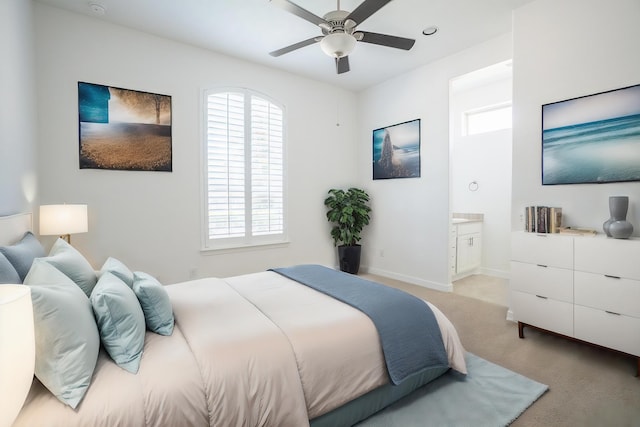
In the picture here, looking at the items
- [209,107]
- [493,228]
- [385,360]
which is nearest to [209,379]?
[385,360]

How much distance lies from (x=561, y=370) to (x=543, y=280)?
709 mm

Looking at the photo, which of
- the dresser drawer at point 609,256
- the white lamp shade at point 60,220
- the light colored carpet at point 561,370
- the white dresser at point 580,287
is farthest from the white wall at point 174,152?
the dresser drawer at point 609,256

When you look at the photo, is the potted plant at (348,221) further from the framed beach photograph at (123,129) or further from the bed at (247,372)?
the bed at (247,372)

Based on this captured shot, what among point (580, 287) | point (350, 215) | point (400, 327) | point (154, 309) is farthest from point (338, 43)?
point (350, 215)

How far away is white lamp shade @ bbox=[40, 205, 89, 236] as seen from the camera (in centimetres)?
256

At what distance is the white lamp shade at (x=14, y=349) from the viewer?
77 centimetres

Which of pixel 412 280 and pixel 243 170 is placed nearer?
pixel 243 170

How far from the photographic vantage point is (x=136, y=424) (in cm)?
114

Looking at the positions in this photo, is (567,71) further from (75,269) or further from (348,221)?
(75,269)

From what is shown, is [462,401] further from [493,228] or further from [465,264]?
[493,228]

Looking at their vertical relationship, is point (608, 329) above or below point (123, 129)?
below

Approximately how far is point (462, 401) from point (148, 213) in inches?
137

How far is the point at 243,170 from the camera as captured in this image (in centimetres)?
416

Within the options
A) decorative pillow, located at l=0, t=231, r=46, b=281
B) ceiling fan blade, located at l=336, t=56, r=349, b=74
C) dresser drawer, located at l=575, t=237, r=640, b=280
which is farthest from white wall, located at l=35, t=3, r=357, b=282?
dresser drawer, located at l=575, t=237, r=640, b=280
